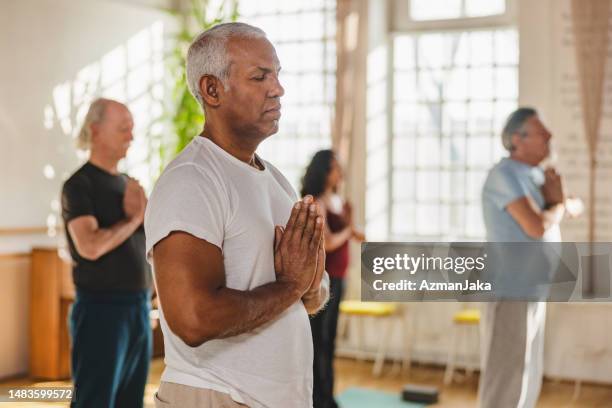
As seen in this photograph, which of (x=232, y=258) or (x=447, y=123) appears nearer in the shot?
(x=232, y=258)

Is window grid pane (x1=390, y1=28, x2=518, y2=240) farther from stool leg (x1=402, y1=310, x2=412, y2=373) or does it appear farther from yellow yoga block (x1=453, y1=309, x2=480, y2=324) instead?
yellow yoga block (x1=453, y1=309, x2=480, y2=324)

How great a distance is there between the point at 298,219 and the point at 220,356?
0.97 ft

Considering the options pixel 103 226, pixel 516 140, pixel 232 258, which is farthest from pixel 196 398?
pixel 516 140

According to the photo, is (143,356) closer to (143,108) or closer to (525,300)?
(525,300)

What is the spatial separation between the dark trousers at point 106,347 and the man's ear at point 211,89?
1494 millimetres

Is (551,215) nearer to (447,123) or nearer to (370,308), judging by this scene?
(370,308)

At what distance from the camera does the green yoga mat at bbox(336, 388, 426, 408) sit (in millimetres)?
5148

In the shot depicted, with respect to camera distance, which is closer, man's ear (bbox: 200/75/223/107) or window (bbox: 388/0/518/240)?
man's ear (bbox: 200/75/223/107)

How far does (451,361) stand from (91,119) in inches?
145

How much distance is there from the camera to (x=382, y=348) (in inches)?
245

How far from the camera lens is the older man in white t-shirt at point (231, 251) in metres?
1.47

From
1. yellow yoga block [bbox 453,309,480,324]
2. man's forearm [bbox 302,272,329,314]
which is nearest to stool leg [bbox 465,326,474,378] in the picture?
yellow yoga block [bbox 453,309,480,324]

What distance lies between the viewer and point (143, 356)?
307 centimetres

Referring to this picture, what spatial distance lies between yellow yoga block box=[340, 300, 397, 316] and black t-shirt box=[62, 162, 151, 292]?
3.08m
